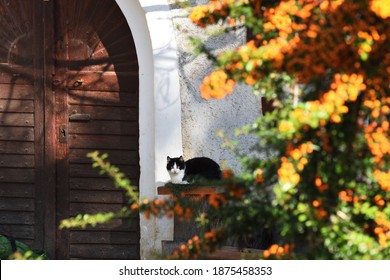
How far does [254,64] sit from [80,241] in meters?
4.69

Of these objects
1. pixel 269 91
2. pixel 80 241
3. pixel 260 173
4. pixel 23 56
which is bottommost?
pixel 80 241

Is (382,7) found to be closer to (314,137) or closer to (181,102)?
(314,137)

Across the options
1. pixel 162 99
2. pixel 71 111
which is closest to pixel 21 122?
pixel 71 111

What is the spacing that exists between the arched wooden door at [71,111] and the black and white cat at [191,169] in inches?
29.5

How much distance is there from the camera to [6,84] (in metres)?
9.34

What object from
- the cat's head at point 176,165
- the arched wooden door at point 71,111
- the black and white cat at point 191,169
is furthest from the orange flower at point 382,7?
the arched wooden door at point 71,111

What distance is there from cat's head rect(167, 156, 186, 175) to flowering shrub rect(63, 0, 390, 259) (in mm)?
3212

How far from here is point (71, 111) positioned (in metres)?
9.37

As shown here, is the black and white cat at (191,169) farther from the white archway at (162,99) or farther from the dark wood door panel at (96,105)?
the dark wood door panel at (96,105)

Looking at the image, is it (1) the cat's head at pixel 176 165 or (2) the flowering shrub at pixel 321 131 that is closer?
(2) the flowering shrub at pixel 321 131

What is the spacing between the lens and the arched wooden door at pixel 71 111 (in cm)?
932

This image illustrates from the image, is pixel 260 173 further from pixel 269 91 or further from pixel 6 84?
pixel 6 84

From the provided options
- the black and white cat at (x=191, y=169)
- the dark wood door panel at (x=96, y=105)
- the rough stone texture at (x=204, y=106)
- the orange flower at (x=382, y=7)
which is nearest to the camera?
the orange flower at (x=382, y=7)
